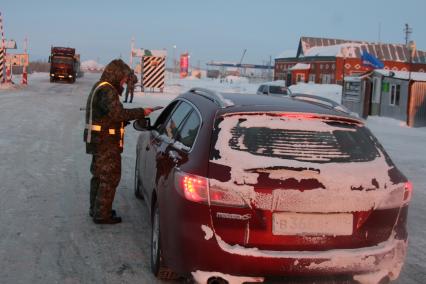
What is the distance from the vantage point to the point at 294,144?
3699 mm

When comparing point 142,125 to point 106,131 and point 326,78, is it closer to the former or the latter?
point 106,131

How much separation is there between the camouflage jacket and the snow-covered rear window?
1961 millimetres

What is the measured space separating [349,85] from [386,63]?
39.6 meters

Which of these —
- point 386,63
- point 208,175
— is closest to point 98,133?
point 208,175

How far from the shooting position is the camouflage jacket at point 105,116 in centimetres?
549

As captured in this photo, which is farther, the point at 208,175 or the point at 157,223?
the point at 157,223

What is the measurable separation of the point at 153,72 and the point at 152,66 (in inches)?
17.2

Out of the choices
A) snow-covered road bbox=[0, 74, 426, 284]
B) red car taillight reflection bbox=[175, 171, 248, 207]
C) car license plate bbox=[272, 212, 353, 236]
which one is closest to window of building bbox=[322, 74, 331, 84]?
snow-covered road bbox=[0, 74, 426, 284]

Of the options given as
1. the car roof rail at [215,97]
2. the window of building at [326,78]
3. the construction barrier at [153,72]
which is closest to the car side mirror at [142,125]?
the car roof rail at [215,97]

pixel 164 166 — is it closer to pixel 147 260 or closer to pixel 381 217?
pixel 147 260

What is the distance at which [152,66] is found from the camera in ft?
111

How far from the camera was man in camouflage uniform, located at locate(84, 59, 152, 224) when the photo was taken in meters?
5.54

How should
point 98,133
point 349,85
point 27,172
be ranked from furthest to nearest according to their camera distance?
1. point 349,85
2. point 27,172
3. point 98,133

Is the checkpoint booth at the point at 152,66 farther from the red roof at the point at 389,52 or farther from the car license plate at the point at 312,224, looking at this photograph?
the red roof at the point at 389,52
